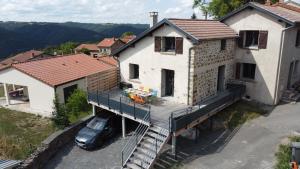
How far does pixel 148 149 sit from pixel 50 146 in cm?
611

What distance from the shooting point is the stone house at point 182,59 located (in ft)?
56.3

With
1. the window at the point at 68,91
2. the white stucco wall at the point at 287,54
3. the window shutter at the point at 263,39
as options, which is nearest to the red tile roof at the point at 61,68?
the window at the point at 68,91

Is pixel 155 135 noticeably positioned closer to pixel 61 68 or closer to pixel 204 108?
pixel 204 108

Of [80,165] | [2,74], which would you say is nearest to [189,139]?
[80,165]

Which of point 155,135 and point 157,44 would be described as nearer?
point 155,135

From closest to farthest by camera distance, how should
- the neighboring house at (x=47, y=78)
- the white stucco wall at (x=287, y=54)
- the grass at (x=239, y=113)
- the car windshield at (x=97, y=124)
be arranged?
the car windshield at (x=97, y=124)
the grass at (x=239, y=113)
the white stucco wall at (x=287, y=54)
the neighboring house at (x=47, y=78)

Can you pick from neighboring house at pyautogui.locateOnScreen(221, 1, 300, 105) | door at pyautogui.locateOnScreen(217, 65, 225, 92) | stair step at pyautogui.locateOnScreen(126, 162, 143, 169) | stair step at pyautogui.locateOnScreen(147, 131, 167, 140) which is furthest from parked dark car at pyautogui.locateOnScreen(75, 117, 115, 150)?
neighboring house at pyautogui.locateOnScreen(221, 1, 300, 105)

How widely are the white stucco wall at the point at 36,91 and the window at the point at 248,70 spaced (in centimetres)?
1541

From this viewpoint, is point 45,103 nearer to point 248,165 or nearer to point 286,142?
point 248,165

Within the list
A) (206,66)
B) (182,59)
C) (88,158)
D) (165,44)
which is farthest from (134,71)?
(88,158)

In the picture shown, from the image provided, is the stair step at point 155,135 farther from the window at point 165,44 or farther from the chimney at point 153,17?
the chimney at point 153,17

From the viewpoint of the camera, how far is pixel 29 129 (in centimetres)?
2053

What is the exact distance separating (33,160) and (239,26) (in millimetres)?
16903

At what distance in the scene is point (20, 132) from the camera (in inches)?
787
